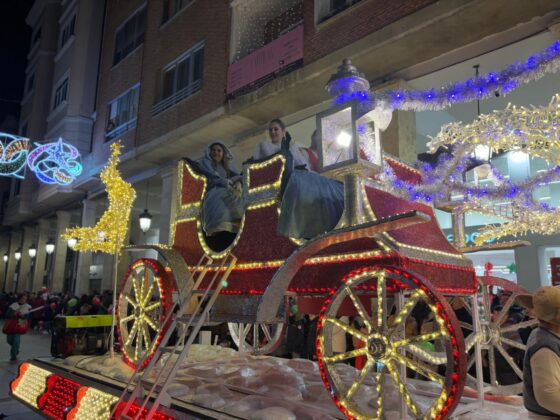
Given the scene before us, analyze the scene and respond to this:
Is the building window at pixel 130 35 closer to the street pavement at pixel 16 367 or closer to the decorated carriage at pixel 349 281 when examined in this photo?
the street pavement at pixel 16 367

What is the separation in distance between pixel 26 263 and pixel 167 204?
20911mm

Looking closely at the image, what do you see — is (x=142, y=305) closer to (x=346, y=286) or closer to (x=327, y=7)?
(x=346, y=286)

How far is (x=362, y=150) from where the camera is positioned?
142 inches

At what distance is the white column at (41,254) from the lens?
82.8 feet

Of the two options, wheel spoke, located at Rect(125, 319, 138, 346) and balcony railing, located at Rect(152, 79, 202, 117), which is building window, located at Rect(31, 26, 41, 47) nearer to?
balcony railing, located at Rect(152, 79, 202, 117)

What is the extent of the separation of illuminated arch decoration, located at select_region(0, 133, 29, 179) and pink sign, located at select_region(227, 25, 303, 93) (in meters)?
9.55

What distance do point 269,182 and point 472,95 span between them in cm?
207

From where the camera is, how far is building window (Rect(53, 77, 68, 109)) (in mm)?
21516

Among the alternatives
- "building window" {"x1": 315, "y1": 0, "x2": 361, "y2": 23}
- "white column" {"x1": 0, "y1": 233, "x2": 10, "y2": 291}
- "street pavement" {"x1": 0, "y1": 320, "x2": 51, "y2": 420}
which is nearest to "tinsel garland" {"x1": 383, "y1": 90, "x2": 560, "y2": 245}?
"building window" {"x1": 315, "y1": 0, "x2": 361, "y2": 23}

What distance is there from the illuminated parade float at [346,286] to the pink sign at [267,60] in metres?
4.83

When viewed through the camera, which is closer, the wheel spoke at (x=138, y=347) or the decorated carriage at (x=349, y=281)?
the decorated carriage at (x=349, y=281)

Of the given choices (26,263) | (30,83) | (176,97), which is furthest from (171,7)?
(26,263)

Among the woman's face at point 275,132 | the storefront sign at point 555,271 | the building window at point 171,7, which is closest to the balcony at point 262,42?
the building window at point 171,7

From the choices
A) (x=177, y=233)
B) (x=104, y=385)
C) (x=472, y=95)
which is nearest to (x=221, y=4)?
(x=177, y=233)
